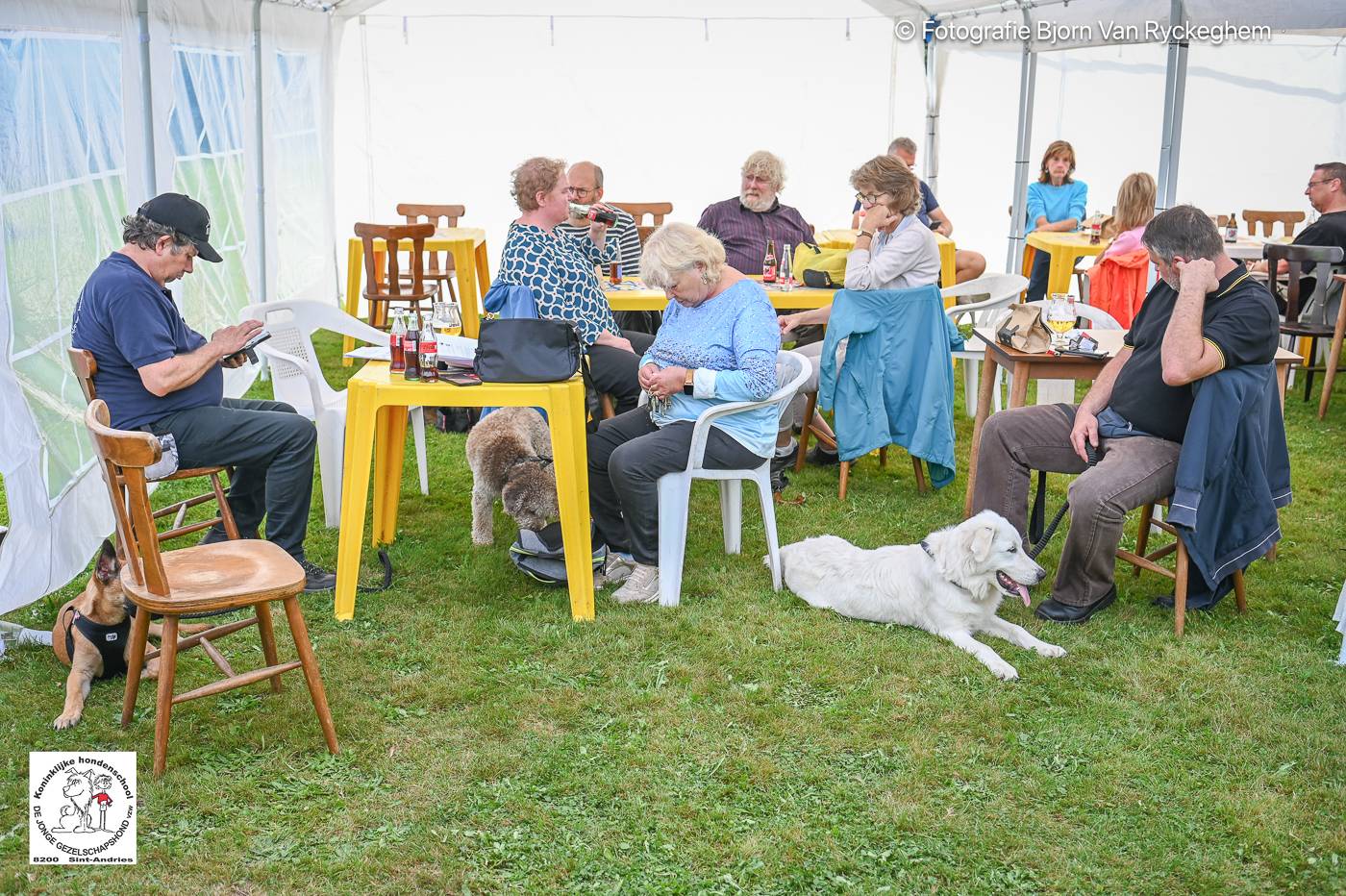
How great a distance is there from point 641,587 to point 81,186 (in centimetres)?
275

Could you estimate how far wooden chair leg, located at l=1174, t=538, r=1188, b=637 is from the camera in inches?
140

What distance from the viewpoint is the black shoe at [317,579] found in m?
3.88

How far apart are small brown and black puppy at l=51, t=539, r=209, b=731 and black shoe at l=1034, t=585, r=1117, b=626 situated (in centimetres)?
256

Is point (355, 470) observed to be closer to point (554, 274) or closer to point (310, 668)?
point (310, 668)

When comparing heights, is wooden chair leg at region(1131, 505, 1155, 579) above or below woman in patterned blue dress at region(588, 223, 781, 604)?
below

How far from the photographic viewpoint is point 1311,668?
11.1 feet

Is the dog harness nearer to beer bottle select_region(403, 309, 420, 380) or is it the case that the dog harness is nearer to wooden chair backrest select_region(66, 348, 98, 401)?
wooden chair backrest select_region(66, 348, 98, 401)

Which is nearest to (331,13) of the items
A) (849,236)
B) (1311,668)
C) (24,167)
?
(849,236)

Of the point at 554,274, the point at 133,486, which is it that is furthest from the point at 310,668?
the point at 554,274

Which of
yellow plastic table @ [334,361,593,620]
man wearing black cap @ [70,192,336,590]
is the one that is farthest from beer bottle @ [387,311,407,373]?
man wearing black cap @ [70,192,336,590]

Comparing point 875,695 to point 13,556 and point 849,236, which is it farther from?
point 849,236

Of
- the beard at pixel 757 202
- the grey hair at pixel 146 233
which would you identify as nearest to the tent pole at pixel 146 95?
the grey hair at pixel 146 233

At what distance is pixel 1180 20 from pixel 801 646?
218 inches

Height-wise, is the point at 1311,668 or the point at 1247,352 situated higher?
Result: the point at 1247,352
